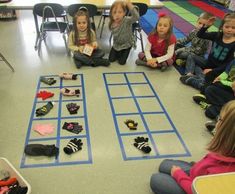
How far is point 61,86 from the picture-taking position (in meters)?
2.96

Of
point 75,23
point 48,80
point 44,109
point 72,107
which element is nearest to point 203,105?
point 72,107

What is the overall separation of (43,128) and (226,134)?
155 centimetres

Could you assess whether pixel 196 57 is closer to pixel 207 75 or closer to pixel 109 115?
pixel 207 75

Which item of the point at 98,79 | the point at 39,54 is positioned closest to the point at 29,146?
the point at 98,79

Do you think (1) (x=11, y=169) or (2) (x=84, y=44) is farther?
(2) (x=84, y=44)

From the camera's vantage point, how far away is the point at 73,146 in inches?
83.2

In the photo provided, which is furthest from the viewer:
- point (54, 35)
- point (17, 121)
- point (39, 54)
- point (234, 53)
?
point (54, 35)

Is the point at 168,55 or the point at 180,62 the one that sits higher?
the point at 168,55

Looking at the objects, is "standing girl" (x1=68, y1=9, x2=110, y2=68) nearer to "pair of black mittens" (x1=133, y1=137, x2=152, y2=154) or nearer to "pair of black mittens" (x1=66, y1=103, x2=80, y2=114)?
"pair of black mittens" (x1=66, y1=103, x2=80, y2=114)

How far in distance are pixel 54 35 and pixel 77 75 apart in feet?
4.98

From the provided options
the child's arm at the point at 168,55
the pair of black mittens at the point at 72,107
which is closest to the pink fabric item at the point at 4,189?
the pair of black mittens at the point at 72,107

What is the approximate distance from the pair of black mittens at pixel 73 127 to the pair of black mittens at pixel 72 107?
0.17 metres

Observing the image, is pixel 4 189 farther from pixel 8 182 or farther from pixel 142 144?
pixel 142 144

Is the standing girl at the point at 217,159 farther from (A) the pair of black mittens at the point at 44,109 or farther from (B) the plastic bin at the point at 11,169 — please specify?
(A) the pair of black mittens at the point at 44,109
